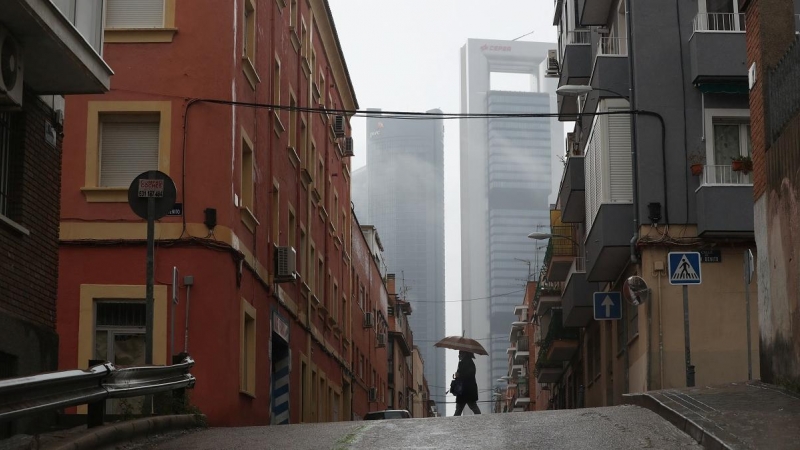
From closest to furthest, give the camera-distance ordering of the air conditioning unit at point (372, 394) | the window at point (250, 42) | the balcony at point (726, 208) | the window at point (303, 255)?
the window at point (250, 42) < the balcony at point (726, 208) < the window at point (303, 255) < the air conditioning unit at point (372, 394)

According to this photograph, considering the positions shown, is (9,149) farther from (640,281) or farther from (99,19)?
(640,281)

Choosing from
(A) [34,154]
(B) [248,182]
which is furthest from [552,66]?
(A) [34,154]

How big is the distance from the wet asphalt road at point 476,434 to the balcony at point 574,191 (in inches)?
731

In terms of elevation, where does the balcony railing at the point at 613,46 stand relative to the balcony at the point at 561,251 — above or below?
above

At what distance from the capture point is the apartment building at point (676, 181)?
26094 millimetres

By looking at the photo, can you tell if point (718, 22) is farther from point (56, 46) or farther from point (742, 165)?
point (56, 46)

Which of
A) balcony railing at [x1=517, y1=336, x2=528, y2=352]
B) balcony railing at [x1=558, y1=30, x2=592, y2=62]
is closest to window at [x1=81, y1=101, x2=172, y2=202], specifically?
balcony railing at [x1=558, y1=30, x2=592, y2=62]

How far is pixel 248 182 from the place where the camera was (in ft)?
84.4

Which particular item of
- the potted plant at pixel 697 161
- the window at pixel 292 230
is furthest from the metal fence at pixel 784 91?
the window at pixel 292 230

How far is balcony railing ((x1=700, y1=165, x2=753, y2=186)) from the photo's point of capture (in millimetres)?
26219

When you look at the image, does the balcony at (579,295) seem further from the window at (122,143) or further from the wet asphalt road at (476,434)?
the wet asphalt road at (476,434)

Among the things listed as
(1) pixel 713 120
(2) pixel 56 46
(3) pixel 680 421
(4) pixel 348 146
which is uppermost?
(4) pixel 348 146

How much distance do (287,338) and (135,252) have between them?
813 centimetres

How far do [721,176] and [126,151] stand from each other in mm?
11866
